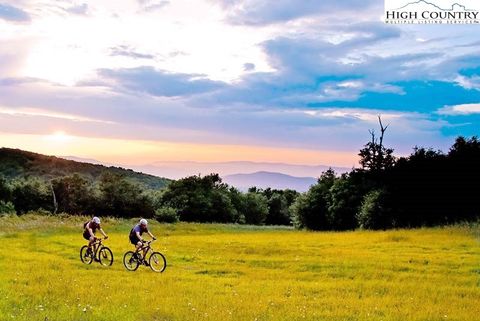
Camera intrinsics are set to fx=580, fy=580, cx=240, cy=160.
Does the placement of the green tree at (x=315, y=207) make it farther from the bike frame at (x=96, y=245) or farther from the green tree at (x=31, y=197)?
the bike frame at (x=96, y=245)

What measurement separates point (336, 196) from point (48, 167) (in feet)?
341

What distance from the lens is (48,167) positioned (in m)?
161

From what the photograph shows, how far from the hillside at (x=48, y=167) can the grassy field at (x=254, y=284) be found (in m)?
116

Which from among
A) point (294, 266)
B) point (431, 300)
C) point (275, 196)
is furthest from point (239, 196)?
point (431, 300)

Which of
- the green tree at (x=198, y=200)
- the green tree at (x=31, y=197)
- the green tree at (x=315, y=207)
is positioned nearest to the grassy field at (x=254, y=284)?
the green tree at (x=315, y=207)

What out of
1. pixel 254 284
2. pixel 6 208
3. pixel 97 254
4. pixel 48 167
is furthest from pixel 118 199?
pixel 254 284

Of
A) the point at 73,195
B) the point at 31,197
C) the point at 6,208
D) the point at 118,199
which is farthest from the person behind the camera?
the point at 31,197

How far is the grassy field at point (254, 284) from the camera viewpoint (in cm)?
1859

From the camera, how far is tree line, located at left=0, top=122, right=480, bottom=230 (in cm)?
6794

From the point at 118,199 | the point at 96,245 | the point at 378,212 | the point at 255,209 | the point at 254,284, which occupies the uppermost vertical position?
the point at 118,199

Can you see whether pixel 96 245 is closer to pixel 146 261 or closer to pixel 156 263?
pixel 146 261

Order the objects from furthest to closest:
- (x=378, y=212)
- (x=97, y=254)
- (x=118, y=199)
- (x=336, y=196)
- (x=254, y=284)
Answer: (x=118, y=199)
(x=336, y=196)
(x=378, y=212)
(x=97, y=254)
(x=254, y=284)

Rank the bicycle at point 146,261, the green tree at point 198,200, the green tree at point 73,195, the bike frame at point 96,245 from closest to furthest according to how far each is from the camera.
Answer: the bicycle at point 146,261 < the bike frame at point 96,245 < the green tree at point 73,195 < the green tree at point 198,200

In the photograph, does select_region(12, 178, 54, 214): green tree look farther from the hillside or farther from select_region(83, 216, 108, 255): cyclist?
select_region(83, 216, 108, 255): cyclist
